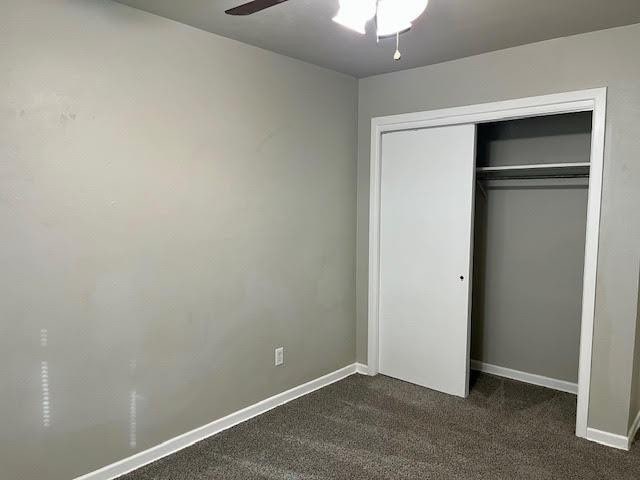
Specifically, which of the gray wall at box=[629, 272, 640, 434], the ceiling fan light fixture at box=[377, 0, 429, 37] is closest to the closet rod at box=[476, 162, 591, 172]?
the gray wall at box=[629, 272, 640, 434]

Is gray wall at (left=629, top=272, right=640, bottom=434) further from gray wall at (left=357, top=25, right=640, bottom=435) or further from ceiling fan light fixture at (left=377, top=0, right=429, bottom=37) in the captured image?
ceiling fan light fixture at (left=377, top=0, right=429, bottom=37)

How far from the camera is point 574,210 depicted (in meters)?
3.68

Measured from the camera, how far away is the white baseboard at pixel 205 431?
2600mm

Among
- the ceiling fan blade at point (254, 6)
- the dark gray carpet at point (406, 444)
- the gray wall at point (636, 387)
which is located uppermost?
the ceiling fan blade at point (254, 6)

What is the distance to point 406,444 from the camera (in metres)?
2.95

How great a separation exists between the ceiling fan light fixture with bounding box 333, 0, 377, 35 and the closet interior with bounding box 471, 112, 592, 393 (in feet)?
7.10

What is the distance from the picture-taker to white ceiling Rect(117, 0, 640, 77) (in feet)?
8.05

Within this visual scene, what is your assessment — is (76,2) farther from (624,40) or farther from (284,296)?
(624,40)

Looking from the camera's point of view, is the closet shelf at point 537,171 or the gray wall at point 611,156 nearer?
the gray wall at point 611,156

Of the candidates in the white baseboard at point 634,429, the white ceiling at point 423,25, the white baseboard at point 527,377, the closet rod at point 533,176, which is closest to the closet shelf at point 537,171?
the closet rod at point 533,176

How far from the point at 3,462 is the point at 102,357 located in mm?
590

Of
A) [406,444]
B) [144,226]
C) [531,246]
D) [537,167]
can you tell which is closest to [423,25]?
[537,167]

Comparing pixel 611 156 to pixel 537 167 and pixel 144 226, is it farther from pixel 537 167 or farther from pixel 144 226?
pixel 144 226

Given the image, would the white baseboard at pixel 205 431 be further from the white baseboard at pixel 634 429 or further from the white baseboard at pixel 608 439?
the white baseboard at pixel 634 429
